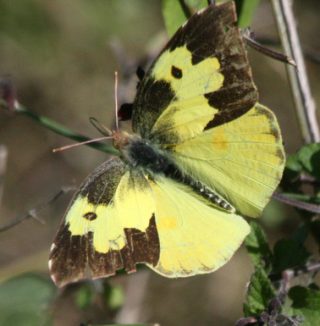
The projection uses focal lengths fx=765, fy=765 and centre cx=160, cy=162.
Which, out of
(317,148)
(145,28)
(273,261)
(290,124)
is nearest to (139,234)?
(273,261)

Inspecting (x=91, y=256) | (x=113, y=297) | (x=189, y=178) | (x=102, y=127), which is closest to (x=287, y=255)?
(x=189, y=178)

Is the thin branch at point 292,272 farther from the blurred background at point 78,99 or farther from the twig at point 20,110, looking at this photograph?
the blurred background at point 78,99

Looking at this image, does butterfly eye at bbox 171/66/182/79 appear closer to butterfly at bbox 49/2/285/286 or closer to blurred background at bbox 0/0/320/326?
butterfly at bbox 49/2/285/286

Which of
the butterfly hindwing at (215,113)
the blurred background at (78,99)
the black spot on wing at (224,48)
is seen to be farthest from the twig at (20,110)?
Answer: the blurred background at (78,99)

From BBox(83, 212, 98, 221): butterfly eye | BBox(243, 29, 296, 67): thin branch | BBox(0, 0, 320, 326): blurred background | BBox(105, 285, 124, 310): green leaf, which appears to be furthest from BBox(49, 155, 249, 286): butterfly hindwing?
BBox(0, 0, 320, 326): blurred background

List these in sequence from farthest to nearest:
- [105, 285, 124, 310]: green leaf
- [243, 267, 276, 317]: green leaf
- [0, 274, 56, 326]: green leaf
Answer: [105, 285, 124, 310]: green leaf, [0, 274, 56, 326]: green leaf, [243, 267, 276, 317]: green leaf
